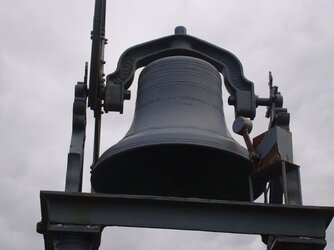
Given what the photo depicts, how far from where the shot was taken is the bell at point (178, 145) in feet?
20.1

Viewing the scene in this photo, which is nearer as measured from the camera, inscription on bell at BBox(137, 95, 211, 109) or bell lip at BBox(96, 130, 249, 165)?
bell lip at BBox(96, 130, 249, 165)

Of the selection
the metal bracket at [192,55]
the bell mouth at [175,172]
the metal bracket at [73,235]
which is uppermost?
the metal bracket at [192,55]

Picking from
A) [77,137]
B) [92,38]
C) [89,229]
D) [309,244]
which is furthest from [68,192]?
[309,244]

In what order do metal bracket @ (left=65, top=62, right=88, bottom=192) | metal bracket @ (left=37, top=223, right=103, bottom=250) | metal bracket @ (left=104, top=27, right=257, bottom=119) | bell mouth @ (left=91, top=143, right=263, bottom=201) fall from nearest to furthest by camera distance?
metal bracket @ (left=37, top=223, right=103, bottom=250)
metal bracket @ (left=65, top=62, right=88, bottom=192)
bell mouth @ (left=91, top=143, right=263, bottom=201)
metal bracket @ (left=104, top=27, right=257, bottom=119)

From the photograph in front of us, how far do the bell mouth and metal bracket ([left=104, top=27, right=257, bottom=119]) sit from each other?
78cm

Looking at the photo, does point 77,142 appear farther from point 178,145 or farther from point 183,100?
point 183,100

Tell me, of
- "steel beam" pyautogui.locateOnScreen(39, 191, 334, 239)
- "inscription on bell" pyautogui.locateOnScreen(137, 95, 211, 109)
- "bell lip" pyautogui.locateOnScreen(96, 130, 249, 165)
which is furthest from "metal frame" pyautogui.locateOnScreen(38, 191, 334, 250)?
"inscription on bell" pyautogui.locateOnScreen(137, 95, 211, 109)

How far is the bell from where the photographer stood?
6125 millimetres

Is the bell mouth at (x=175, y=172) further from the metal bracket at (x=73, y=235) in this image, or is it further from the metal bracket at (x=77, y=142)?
the metal bracket at (x=73, y=235)

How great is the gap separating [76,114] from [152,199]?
1.23 m

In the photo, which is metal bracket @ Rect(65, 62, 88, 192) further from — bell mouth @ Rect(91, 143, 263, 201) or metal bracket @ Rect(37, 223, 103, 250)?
metal bracket @ Rect(37, 223, 103, 250)

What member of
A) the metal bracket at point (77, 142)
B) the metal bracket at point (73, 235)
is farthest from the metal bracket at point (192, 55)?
the metal bracket at point (73, 235)

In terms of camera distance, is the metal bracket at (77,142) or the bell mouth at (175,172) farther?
the bell mouth at (175,172)

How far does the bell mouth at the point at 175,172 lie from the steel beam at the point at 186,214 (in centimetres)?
67
